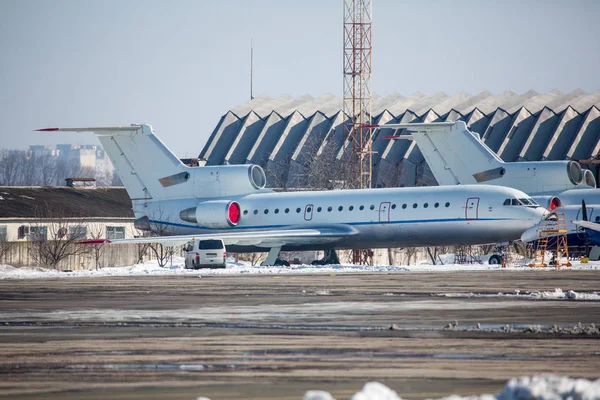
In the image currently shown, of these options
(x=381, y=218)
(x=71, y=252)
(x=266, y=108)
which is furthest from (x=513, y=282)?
(x=266, y=108)

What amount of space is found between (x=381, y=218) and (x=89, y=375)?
107 ft

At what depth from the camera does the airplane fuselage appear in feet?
133

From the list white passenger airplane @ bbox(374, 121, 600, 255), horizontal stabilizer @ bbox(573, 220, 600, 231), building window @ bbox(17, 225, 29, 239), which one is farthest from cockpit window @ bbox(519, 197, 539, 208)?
building window @ bbox(17, 225, 29, 239)

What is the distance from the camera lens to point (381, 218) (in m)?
42.2

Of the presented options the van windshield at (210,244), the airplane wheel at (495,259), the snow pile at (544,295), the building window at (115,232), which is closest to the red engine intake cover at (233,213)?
the van windshield at (210,244)

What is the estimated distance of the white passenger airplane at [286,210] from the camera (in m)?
40.8

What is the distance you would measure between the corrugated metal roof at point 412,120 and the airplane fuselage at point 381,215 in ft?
208

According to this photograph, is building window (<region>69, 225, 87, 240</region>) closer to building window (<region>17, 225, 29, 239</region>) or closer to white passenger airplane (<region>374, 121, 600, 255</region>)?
building window (<region>17, 225, 29, 239</region>)

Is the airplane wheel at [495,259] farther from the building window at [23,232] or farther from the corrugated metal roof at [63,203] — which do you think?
the building window at [23,232]

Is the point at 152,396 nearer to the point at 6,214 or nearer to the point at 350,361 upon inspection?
the point at 350,361

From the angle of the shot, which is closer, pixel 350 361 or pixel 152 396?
pixel 152 396

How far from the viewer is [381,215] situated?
42.2 meters

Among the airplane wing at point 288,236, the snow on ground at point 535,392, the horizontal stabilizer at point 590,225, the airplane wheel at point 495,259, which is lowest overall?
the snow on ground at point 535,392

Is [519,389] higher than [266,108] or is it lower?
lower
